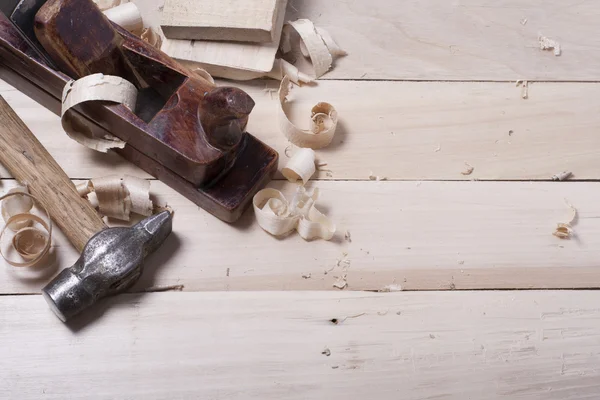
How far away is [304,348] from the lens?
1127 mm

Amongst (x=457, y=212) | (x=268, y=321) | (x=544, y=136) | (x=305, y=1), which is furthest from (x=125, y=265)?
(x=544, y=136)

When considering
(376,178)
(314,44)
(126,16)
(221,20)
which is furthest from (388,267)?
(126,16)

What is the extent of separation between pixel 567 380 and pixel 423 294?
28 centimetres

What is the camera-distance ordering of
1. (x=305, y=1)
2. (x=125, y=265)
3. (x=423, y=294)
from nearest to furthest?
(x=125, y=265)
(x=423, y=294)
(x=305, y=1)

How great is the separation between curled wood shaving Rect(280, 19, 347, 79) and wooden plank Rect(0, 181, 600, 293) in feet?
0.92

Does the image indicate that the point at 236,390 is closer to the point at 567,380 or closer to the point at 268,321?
the point at 268,321

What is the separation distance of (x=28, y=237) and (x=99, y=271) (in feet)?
0.66

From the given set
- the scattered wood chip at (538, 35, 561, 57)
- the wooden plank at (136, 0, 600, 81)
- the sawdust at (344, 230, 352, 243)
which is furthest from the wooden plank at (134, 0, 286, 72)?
the scattered wood chip at (538, 35, 561, 57)

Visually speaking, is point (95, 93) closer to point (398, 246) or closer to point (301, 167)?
point (301, 167)

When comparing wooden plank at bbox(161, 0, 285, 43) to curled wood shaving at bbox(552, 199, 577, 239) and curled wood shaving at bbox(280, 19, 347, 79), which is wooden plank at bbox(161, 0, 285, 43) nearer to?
curled wood shaving at bbox(280, 19, 347, 79)

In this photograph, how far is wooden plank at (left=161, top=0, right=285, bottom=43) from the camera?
1323 mm

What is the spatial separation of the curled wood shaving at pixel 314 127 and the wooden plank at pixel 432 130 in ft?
0.07

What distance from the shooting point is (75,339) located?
1.12 metres

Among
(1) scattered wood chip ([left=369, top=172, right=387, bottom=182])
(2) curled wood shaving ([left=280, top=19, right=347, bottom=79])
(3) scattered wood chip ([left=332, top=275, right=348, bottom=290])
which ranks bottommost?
(3) scattered wood chip ([left=332, top=275, right=348, bottom=290])
